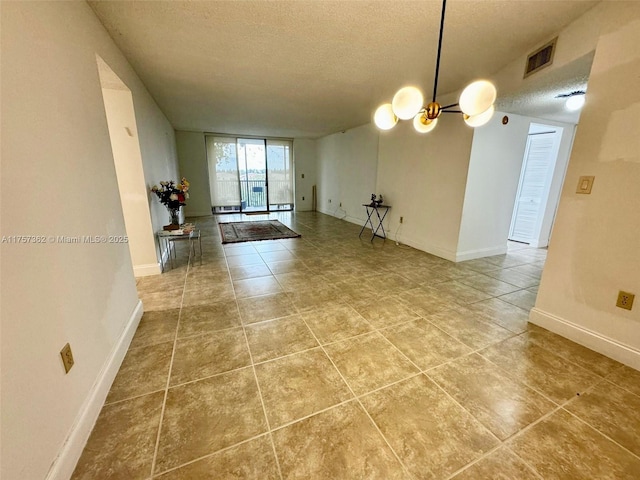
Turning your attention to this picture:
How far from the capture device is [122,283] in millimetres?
1837

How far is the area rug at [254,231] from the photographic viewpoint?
472cm

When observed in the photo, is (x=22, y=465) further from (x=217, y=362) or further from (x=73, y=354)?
(x=217, y=362)

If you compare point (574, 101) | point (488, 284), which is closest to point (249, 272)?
point (488, 284)

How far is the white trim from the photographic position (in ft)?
9.68

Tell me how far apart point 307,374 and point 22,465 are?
1137mm

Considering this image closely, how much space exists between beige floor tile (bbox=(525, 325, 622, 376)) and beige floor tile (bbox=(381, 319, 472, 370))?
1.97 feet

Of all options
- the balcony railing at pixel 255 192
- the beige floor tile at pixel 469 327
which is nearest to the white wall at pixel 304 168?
the balcony railing at pixel 255 192

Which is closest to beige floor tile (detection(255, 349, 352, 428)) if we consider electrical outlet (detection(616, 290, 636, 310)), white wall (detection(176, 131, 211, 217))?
electrical outlet (detection(616, 290, 636, 310))

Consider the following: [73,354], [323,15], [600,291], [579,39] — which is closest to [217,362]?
[73,354]

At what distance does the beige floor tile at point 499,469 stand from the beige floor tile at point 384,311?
1012 mm

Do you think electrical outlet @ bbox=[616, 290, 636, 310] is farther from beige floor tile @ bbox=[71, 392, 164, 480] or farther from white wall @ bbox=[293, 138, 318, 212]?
white wall @ bbox=[293, 138, 318, 212]

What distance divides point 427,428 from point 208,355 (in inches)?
52.9

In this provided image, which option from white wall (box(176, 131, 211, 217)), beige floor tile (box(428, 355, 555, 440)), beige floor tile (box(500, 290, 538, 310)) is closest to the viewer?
beige floor tile (box(428, 355, 555, 440))

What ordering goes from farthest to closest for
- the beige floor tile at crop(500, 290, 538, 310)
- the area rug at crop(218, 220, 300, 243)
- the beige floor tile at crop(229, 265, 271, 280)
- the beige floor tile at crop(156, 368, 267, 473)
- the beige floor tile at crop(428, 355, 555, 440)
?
1. the area rug at crop(218, 220, 300, 243)
2. the beige floor tile at crop(229, 265, 271, 280)
3. the beige floor tile at crop(500, 290, 538, 310)
4. the beige floor tile at crop(428, 355, 555, 440)
5. the beige floor tile at crop(156, 368, 267, 473)
